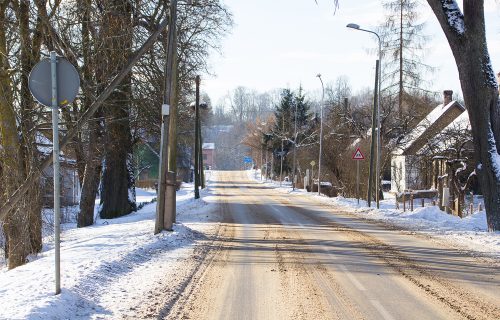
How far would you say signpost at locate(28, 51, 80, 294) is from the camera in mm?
6297

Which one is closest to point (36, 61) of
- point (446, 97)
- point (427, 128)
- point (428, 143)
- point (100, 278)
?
point (100, 278)

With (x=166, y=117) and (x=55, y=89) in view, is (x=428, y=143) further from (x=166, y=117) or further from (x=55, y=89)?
(x=55, y=89)

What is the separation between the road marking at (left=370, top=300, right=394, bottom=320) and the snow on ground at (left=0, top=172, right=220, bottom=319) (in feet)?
9.02

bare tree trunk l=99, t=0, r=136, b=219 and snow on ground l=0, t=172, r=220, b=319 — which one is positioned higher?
bare tree trunk l=99, t=0, r=136, b=219

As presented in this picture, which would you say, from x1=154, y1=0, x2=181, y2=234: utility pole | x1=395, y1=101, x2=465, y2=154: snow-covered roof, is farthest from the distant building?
x1=154, y1=0, x2=181, y2=234: utility pole

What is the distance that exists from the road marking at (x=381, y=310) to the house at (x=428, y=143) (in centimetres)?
2261

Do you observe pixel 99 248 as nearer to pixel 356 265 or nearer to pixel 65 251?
pixel 65 251

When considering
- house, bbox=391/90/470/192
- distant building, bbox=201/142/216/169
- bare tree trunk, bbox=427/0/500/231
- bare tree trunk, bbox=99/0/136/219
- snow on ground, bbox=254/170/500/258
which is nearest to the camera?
snow on ground, bbox=254/170/500/258

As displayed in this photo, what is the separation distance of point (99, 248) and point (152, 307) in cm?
443

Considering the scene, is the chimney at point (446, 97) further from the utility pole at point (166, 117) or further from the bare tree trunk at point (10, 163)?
the bare tree trunk at point (10, 163)

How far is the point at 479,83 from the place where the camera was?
15.0 meters

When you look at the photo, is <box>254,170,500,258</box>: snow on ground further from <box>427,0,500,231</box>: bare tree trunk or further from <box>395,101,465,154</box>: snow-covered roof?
<box>395,101,465,154</box>: snow-covered roof

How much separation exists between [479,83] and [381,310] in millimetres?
10528

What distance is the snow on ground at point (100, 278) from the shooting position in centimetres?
591
